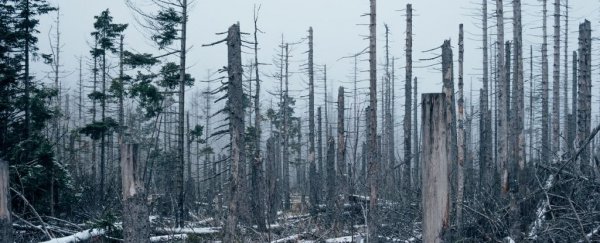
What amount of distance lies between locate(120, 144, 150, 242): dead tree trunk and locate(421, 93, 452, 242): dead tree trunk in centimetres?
443

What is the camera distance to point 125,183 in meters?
6.43

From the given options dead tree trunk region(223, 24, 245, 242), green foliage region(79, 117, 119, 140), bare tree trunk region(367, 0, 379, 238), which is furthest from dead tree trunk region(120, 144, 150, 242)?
green foliage region(79, 117, 119, 140)

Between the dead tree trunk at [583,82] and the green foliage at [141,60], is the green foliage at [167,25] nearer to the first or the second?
the green foliage at [141,60]

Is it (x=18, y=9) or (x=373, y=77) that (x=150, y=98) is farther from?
(x=373, y=77)

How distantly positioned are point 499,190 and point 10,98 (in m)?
18.2

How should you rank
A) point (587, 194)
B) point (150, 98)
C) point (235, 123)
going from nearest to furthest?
point (587, 194), point (235, 123), point (150, 98)

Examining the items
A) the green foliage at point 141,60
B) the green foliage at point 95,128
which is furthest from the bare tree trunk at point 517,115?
the green foliage at point 95,128

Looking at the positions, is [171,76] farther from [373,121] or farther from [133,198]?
[133,198]

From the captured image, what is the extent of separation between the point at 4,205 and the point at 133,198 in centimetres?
156

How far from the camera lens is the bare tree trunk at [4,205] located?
18.4ft

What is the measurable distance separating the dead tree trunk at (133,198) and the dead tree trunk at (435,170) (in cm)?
443

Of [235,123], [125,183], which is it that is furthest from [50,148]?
[125,183]

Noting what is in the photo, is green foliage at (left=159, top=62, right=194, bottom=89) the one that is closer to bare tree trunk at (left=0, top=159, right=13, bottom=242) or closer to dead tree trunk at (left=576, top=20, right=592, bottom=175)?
bare tree trunk at (left=0, top=159, right=13, bottom=242)

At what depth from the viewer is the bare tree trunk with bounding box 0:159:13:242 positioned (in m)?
5.61
